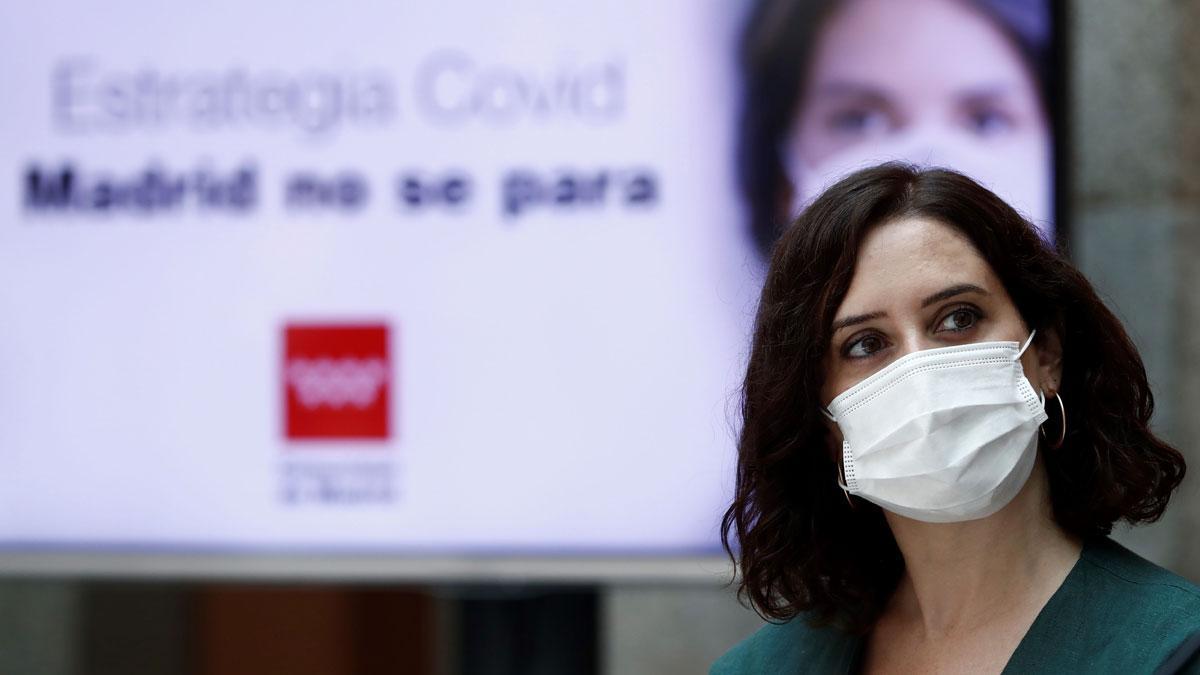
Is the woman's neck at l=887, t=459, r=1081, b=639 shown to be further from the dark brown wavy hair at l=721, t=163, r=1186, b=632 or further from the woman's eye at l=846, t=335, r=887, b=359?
the woman's eye at l=846, t=335, r=887, b=359

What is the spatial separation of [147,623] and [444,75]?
265 centimetres

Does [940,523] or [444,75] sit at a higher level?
[444,75]

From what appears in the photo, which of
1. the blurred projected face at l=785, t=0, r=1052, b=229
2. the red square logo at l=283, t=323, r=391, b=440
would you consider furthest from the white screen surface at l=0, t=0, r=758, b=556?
the blurred projected face at l=785, t=0, r=1052, b=229

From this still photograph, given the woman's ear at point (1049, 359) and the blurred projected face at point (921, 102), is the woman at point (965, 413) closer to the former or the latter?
the woman's ear at point (1049, 359)

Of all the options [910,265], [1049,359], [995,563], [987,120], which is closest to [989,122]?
[987,120]

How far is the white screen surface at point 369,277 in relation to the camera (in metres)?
3.81

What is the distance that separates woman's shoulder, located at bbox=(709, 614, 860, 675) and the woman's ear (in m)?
0.49

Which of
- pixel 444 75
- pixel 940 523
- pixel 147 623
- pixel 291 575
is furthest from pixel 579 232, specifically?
pixel 147 623

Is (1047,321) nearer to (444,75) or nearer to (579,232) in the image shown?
(579,232)

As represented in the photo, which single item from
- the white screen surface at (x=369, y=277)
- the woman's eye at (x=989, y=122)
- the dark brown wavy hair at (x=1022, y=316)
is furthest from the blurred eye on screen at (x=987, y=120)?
the dark brown wavy hair at (x=1022, y=316)

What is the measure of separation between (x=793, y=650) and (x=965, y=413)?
0.50m

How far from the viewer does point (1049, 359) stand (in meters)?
2.10

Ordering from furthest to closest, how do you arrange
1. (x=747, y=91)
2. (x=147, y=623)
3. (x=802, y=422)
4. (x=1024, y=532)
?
(x=147, y=623), (x=747, y=91), (x=802, y=422), (x=1024, y=532)

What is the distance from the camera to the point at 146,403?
4004 mm
